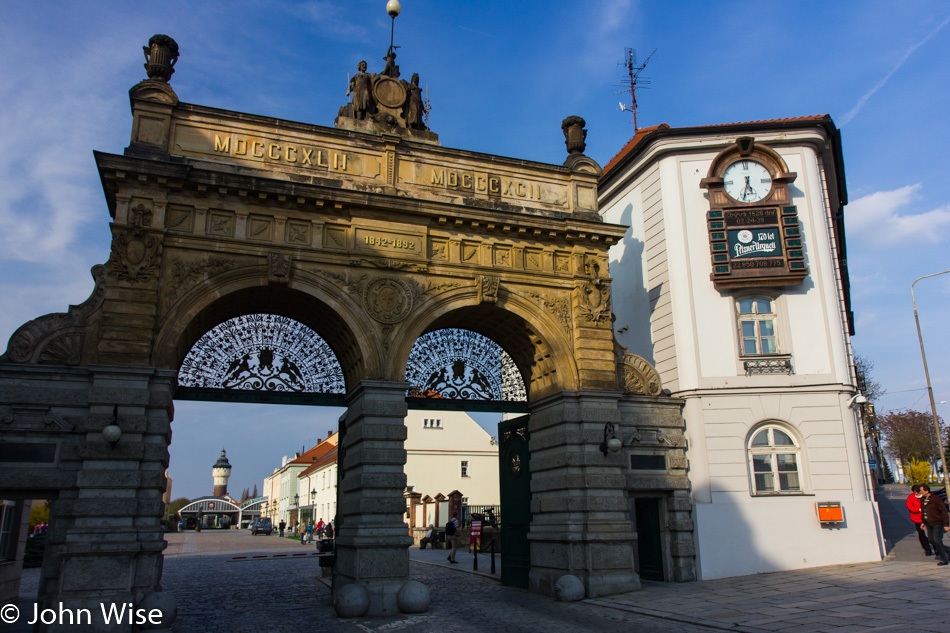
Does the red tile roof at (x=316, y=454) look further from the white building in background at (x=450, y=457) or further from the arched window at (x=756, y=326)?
the arched window at (x=756, y=326)

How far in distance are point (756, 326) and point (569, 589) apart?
801 centimetres

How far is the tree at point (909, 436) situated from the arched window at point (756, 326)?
126ft

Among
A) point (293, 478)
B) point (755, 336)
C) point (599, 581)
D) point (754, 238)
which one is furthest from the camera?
point (293, 478)

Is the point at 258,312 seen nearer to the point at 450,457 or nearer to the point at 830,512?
the point at 830,512

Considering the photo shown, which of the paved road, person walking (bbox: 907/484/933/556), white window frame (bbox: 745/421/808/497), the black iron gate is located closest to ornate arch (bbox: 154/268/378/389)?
the black iron gate

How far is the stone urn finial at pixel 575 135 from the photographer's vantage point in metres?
16.5

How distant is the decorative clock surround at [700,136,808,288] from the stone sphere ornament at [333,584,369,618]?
10804 millimetres

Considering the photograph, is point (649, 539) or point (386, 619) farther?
point (649, 539)

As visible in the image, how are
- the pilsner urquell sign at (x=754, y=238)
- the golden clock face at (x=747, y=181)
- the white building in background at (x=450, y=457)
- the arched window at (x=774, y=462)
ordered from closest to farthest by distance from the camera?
the arched window at (x=774, y=462) < the pilsner urquell sign at (x=754, y=238) < the golden clock face at (x=747, y=181) < the white building in background at (x=450, y=457)

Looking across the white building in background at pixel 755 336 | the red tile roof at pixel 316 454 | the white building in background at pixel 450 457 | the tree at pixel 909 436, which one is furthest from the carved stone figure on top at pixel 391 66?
the red tile roof at pixel 316 454

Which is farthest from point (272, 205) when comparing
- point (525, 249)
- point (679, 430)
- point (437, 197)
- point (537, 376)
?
point (679, 430)

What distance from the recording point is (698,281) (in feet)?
55.9

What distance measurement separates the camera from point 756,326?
16.8 metres

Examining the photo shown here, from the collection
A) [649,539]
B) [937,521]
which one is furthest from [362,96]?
[937,521]
